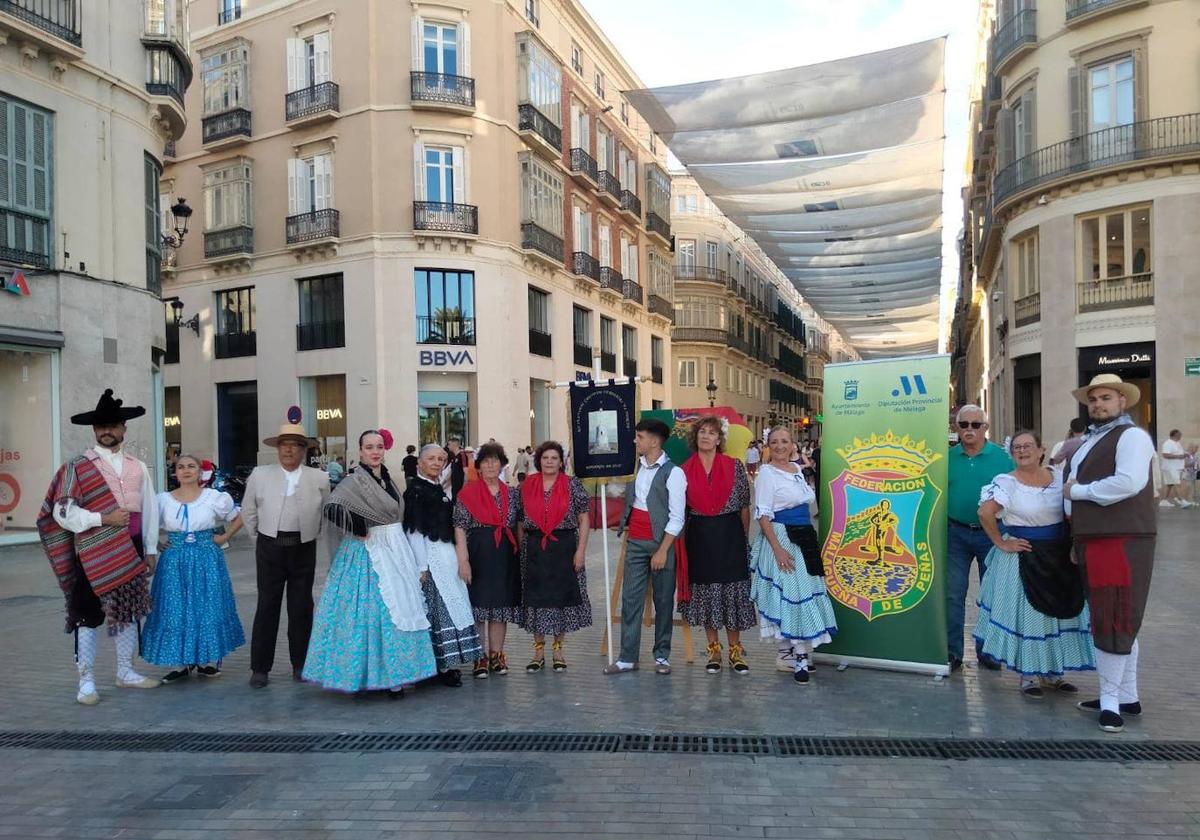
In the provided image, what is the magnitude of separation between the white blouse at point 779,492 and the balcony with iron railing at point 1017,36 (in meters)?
22.0

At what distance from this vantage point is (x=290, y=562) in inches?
271

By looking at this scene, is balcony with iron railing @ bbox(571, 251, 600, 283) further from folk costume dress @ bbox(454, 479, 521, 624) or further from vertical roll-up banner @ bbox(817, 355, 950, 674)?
folk costume dress @ bbox(454, 479, 521, 624)

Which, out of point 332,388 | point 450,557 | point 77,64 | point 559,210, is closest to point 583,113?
point 559,210

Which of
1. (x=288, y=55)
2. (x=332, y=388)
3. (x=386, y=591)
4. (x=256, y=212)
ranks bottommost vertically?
(x=386, y=591)

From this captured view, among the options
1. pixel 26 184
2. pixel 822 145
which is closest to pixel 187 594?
pixel 26 184

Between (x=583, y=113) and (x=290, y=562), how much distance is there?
3117 cm

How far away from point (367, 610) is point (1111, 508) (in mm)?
4622

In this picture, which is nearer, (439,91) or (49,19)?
(49,19)

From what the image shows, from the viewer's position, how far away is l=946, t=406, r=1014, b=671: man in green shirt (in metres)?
6.93

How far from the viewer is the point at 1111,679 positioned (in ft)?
18.7

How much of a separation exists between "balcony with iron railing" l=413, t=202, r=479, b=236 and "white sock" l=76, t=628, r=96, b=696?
22.4 m

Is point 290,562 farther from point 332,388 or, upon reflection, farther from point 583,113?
point 583,113

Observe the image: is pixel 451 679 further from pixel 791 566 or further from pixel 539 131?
pixel 539 131

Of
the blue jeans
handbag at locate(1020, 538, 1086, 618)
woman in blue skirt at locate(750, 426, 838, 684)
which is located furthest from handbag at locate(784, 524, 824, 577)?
handbag at locate(1020, 538, 1086, 618)
